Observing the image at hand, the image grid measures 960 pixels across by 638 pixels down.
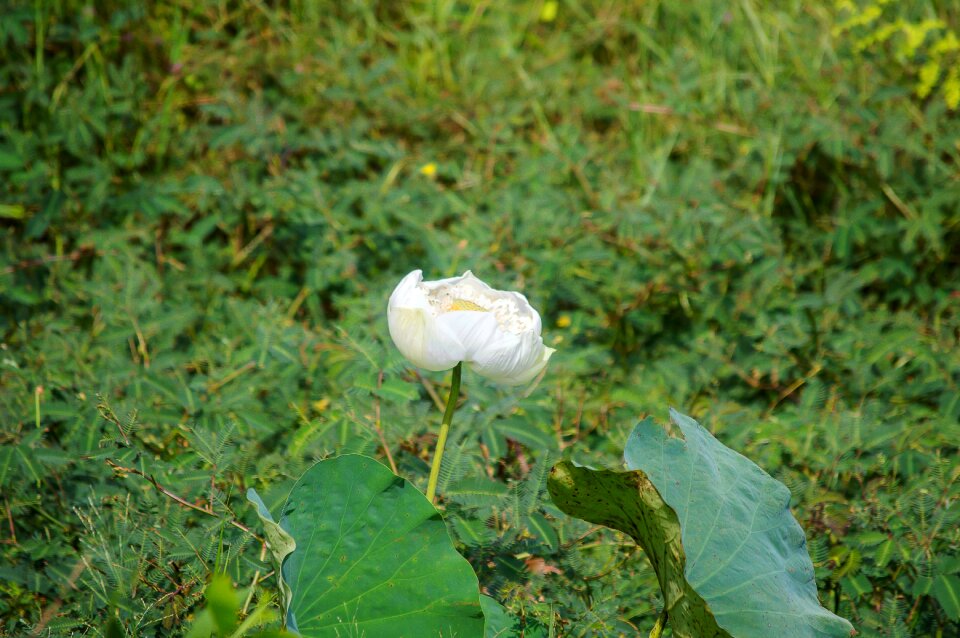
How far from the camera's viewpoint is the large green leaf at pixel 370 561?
113 centimetres

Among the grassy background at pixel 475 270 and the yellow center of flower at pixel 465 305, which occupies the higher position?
the yellow center of flower at pixel 465 305

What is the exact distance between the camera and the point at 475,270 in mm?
2174

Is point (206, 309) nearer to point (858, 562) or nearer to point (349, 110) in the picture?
point (349, 110)

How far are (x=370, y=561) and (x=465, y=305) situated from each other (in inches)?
15.4

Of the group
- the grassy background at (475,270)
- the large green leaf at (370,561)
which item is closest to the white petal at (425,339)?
the large green leaf at (370,561)

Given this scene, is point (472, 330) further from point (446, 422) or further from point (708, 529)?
point (708, 529)

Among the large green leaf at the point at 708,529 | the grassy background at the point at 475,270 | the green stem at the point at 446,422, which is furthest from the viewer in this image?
the grassy background at the point at 475,270

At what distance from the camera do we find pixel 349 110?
2.86m

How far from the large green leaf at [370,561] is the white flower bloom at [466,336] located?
7.0 inches

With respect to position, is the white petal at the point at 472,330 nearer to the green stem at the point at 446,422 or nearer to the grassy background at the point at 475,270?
the green stem at the point at 446,422

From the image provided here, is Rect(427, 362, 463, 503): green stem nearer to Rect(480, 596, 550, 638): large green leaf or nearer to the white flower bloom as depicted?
the white flower bloom

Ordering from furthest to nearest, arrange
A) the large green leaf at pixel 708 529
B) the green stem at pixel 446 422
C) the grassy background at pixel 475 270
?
the grassy background at pixel 475 270 < the green stem at pixel 446 422 < the large green leaf at pixel 708 529

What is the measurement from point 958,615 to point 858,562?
0.57ft

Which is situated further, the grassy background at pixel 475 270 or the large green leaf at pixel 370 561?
the grassy background at pixel 475 270
